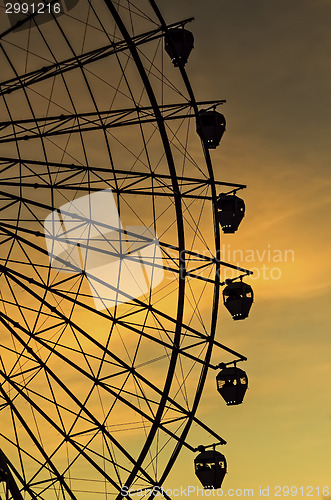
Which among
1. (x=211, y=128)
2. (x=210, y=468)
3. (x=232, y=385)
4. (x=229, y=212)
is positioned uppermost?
(x=211, y=128)

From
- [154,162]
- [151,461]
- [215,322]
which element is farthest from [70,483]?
[154,162]

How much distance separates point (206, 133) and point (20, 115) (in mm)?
6788

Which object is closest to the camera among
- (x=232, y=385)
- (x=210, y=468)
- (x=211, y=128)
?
(x=211, y=128)

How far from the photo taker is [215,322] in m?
32.2

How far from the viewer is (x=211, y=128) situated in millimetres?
31109

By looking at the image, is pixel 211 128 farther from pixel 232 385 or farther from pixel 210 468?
pixel 210 468

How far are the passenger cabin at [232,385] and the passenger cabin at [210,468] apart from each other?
183 centimetres

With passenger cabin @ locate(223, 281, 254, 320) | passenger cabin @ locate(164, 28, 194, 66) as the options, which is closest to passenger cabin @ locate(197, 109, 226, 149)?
passenger cabin @ locate(164, 28, 194, 66)

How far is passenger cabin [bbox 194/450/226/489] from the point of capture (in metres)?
32.5

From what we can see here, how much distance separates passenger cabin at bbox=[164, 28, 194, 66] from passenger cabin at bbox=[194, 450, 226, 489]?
1269 centimetres

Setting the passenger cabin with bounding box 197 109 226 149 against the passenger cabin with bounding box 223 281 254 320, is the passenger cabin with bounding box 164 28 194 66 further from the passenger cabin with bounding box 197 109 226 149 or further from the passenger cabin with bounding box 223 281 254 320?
the passenger cabin with bounding box 223 281 254 320

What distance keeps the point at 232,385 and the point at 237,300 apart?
2.83 meters

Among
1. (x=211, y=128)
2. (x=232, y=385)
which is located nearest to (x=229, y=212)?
(x=211, y=128)

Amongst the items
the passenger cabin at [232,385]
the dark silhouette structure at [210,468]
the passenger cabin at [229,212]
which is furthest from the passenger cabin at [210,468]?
the passenger cabin at [229,212]
